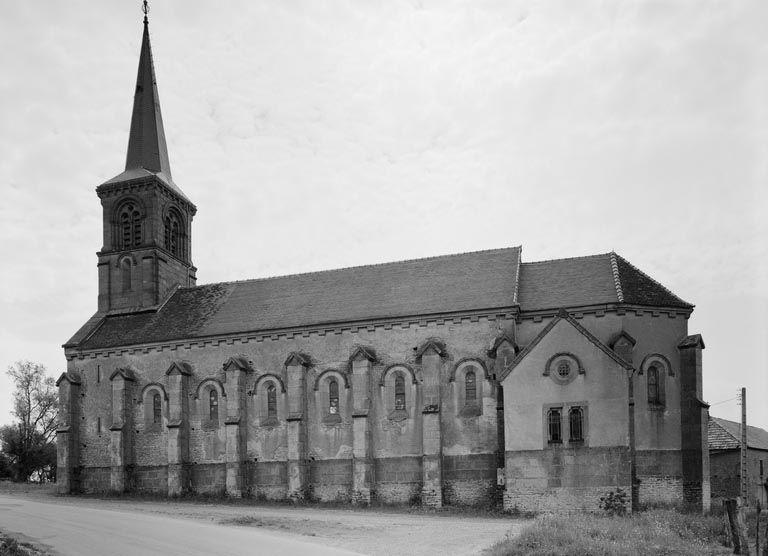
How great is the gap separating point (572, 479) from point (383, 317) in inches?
472

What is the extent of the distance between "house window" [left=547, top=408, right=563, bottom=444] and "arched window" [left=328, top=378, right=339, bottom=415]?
430 inches

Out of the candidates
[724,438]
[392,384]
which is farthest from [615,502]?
[724,438]

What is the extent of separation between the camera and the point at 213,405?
45.0m

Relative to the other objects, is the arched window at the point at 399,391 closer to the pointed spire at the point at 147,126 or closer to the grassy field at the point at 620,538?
the grassy field at the point at 620,538

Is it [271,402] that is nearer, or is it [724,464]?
[271,402]

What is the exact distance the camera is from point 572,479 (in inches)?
1407

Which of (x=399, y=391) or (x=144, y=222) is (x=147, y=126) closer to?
(x=144, y=222)

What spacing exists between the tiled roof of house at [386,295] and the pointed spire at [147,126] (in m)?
8.23

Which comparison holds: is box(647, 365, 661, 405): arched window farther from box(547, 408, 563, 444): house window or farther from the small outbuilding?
the small outbuilding

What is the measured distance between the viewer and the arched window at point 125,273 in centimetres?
5100

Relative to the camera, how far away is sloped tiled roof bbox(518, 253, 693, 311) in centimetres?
3953

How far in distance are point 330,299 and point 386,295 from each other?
3.20m

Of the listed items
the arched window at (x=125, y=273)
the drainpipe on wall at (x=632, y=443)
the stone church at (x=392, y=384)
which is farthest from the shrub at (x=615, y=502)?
the arched window at (x=125, y=273)

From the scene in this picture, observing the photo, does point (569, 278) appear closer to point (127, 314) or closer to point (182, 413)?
point (182, 413)
